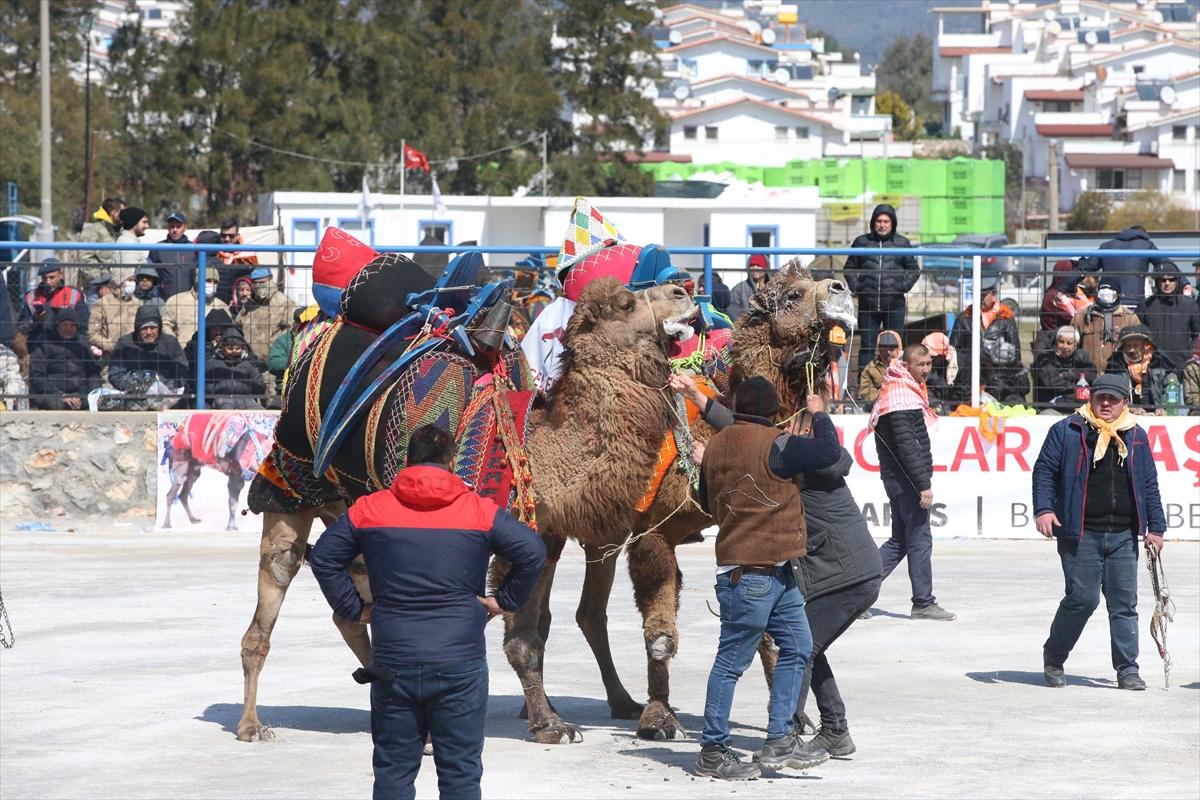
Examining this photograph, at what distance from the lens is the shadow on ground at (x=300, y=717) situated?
29.8 ft

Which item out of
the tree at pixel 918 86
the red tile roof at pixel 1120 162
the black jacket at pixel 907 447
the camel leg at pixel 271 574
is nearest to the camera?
the camel leg at pixel 271 574

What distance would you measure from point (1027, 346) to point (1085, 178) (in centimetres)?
9648

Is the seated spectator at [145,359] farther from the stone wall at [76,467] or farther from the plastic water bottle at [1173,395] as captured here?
the plastic water bottle at [1173,395]

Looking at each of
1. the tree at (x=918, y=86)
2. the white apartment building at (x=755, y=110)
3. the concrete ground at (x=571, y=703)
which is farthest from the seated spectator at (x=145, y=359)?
the tree at (x=918, y=86)

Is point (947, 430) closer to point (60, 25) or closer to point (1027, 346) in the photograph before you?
point (1027, 346)

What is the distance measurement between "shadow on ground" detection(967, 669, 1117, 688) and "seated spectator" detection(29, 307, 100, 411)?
339 inches

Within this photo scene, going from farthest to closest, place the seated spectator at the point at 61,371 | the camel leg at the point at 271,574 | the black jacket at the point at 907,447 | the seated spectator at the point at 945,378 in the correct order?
1. the seated spectator at the point at 945,378
2. the seated spectator at the point at 61,371
3. the black jacket at the point at 907,447
4. the camel leg at the point at 271,574

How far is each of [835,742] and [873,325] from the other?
8.04 m

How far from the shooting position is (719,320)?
34.9 feet

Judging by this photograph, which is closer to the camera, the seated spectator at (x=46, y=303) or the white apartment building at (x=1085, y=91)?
the seated spectator at (x=46, y=303)

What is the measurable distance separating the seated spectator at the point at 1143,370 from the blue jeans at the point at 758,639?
874cm

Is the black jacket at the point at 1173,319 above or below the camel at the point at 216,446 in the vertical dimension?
above

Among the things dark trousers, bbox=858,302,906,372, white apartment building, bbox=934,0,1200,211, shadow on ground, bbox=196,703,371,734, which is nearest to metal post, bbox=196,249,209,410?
dark trousers, bbox=858,302,906,372

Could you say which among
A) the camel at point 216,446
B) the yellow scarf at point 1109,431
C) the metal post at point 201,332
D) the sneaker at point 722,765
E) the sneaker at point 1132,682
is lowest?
the sneaker at point 1132,682
